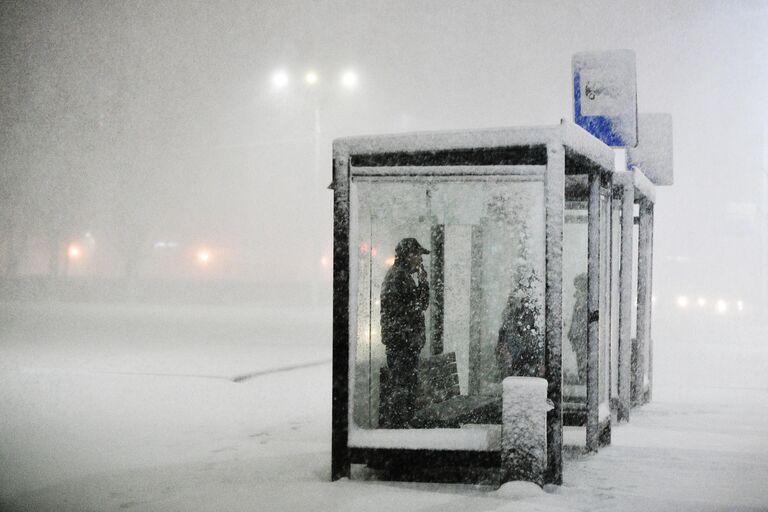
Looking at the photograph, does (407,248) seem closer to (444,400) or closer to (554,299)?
(554,299)

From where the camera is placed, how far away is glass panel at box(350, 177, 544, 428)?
649cm

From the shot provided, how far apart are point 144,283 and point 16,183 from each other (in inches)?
353

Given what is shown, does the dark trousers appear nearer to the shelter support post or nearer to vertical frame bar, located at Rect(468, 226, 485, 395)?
vertical frame bar, located at Rect(468, 226, 485, 395)

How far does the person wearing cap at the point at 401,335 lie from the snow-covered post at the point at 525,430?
119cm

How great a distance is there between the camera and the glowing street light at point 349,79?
21.7 metres

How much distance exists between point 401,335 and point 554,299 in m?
1.45

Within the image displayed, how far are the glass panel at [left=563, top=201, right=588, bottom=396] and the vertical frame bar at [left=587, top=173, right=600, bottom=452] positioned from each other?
184cm

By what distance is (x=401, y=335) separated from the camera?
21.5ft

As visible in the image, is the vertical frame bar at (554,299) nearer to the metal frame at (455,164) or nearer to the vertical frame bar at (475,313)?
the metal frame at (455,164)

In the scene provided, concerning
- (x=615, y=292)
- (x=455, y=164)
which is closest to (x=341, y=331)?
(x=455, y=164)

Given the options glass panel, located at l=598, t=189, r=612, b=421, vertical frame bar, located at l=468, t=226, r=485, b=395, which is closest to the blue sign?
glass panel, located at l=598, t=189, r=612, b=421

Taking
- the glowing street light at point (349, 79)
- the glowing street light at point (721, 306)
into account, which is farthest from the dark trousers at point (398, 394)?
the glowing street light at point (721, 306)

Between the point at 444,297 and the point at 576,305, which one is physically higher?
the point at 444,297

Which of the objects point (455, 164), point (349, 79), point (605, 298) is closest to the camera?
point (455, 164)
